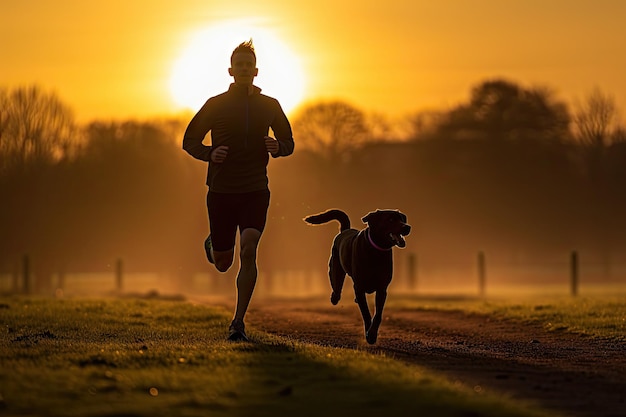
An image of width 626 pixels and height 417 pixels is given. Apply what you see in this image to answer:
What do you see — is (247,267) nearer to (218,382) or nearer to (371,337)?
(371,337)

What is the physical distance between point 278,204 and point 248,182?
46.3 meters

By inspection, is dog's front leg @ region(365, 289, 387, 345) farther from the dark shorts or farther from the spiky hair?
the spiky hair

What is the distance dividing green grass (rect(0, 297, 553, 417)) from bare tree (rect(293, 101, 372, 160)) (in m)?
50.5

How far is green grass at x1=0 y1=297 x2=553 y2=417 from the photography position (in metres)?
8.08

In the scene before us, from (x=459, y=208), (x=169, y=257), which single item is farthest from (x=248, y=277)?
(x=459, y=208)

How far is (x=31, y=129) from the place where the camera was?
52.2 meters

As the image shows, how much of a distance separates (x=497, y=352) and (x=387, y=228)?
64.1 inches

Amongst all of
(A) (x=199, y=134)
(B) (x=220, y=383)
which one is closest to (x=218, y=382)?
(B) (x=220, y=383)

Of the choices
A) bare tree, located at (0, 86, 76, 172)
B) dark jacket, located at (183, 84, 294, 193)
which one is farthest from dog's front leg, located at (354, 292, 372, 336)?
bare tree, located at (0, 86, 76, 172)

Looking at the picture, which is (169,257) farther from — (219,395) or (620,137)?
(219,395)

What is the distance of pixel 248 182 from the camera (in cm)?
1220

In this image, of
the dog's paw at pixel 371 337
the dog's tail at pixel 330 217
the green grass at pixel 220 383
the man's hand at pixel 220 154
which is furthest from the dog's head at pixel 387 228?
the dog's tail at pixel 330 217

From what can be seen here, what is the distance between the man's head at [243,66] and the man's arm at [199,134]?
387 mm

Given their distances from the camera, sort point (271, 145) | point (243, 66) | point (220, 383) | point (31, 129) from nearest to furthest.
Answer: point (220, 383) < point (271, 145) < point (243, 66) < point (31, 129)
